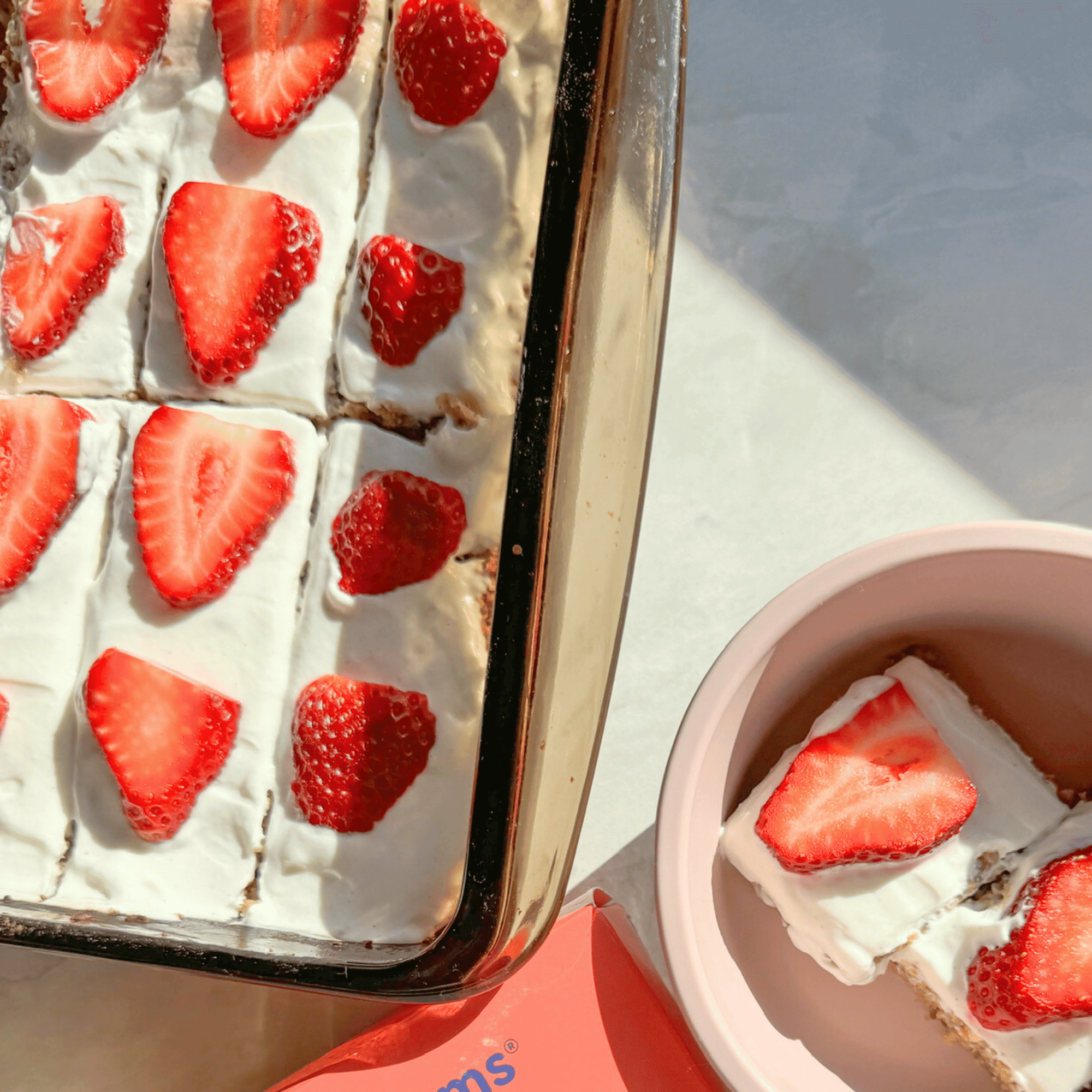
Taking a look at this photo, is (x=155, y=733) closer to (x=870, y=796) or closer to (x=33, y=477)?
(x=33, y=477)

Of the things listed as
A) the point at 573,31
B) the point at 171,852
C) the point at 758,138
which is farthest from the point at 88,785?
the point at 758,138

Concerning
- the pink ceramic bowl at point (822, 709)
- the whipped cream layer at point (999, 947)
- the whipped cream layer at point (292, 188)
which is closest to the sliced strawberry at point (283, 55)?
the whipped cream layer at point (292, 188)

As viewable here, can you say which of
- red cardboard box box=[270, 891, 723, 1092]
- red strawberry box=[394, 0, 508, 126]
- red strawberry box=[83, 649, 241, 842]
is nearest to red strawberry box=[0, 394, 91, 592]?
red strawberry box=[83, 649, 241, 842]

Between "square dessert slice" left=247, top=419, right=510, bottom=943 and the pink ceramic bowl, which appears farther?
"square dessert slice" left=247, top=419, right=510, bottom=943

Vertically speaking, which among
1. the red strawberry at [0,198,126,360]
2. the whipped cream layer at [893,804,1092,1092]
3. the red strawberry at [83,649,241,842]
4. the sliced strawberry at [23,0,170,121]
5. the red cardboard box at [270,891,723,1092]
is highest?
the sliced strawberry at [23,0,170,121]

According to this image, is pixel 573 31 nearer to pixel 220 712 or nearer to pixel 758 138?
pixel 758 138

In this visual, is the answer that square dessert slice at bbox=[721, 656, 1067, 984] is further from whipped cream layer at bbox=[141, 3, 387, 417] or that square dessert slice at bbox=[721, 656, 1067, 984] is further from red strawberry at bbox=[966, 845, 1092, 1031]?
whipped cream layer at bbox=[141, 3, 387, 417]

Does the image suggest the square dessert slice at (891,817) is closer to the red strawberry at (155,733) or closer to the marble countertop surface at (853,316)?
the marble countertop surface at (853,316)
